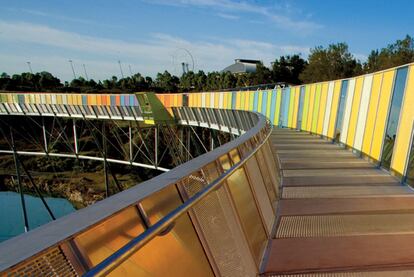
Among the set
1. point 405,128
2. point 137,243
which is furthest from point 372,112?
point 137,243

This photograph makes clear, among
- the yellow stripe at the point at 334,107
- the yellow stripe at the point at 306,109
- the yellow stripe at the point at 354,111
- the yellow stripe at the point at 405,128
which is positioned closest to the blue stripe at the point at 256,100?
the yellow stripe at the point at 306,109

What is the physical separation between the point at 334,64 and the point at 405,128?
232 ft

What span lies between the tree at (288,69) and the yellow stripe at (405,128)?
74550 mm

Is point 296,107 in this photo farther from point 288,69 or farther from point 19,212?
point 288,69

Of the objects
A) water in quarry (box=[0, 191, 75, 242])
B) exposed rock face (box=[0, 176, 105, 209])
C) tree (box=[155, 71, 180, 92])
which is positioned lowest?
exposed rock face (box=[0, 176, 105, 209])

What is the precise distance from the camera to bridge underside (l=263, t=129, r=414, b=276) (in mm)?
3457

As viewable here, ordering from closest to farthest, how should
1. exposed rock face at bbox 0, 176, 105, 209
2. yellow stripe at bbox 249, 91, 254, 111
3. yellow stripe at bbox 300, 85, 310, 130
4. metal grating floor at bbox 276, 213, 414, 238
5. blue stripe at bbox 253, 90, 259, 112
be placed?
metal grating floor at bbox 276, 213, 414, 238 → yellow stripe at bbox 300, 85, 310, 130 → blue stripe at bbox 253, 90, 259, 112 → yellow stripe at bbox 249, 91, 254, 111 → exposed rock face at bbox 0, 176, 105, 209

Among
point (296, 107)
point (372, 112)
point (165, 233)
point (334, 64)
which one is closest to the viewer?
point (165, 233)

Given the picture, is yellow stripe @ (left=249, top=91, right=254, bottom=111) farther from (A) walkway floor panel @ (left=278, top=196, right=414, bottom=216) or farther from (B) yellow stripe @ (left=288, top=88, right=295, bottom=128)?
(A) walkway floor panel @ (left=278, top=196, right=414, bottom=216)

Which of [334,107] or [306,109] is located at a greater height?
[334,107]

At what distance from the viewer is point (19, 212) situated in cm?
3497

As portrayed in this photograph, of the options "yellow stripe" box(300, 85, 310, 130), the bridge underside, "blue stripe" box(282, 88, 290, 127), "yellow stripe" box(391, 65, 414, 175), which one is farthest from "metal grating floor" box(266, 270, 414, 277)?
"blue stripe" box(282, 88, 290, 127)

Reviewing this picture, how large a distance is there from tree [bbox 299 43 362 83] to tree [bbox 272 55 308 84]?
31.0ft

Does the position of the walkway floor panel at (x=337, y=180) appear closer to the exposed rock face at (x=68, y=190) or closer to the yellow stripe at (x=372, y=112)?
the yellow stripe at (x=372, y=112)
